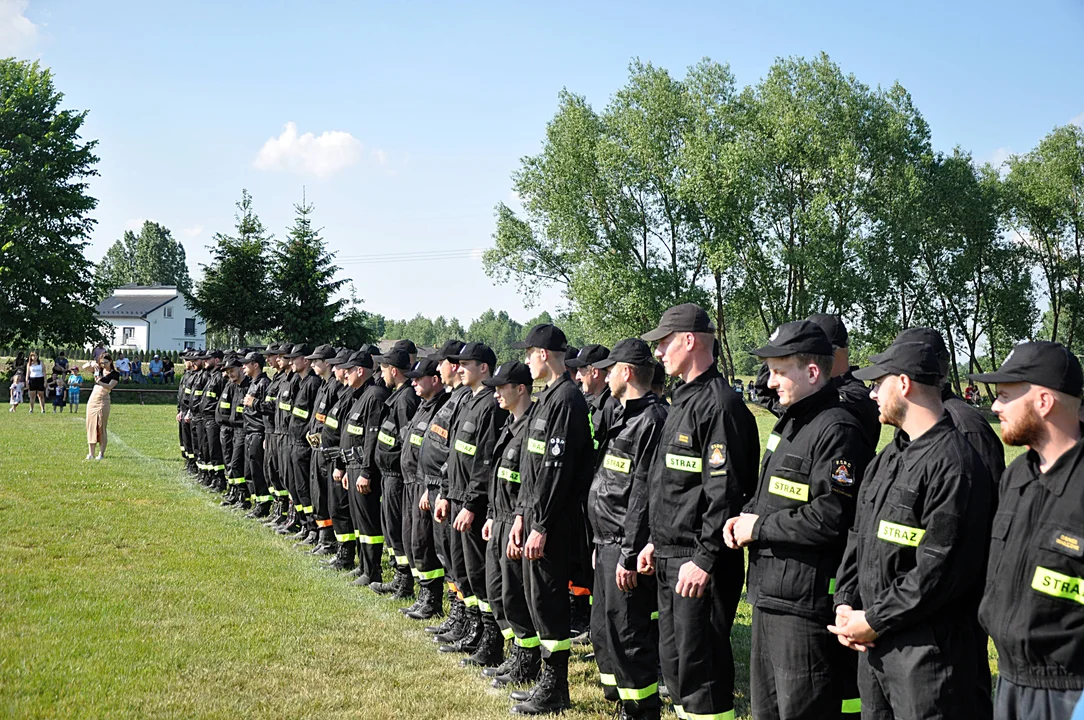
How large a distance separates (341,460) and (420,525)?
227cm

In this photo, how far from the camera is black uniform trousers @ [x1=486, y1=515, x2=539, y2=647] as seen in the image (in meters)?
6.42

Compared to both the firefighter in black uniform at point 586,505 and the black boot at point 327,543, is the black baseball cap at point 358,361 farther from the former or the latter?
the firefighter in black uniform at point 586,505

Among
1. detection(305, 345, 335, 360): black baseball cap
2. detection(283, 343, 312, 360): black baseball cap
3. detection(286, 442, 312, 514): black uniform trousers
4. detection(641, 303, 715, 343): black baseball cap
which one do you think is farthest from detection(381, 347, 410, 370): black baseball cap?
detection(641, 303, 715, 343): black baseball cap

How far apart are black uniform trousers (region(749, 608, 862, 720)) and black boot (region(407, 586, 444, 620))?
4532 mm

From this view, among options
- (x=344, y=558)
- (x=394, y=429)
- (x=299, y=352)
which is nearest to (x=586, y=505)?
(x=394, y=429)

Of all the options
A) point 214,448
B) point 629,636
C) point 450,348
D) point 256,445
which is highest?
point 450,348

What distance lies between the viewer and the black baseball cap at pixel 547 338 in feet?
21.5

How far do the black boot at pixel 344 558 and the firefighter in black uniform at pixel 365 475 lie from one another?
528 mm

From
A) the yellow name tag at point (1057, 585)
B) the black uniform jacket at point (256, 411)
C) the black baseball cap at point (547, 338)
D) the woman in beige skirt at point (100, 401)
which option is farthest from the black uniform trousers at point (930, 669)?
the woman in beige skirt at point (100, 401)

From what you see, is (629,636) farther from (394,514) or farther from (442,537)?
(394,514)

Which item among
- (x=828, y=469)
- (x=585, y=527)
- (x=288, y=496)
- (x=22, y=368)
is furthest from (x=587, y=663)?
(x=22, y=368)

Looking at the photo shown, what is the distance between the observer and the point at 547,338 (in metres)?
6.58

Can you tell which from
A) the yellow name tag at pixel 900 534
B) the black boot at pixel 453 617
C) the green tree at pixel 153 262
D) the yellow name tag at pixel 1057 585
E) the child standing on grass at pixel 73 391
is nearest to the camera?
the yellow name tag at pixel 1057 585

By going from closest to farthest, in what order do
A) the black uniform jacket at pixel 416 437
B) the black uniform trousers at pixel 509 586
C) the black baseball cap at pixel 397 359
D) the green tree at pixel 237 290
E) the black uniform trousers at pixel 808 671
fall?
the black uniform trousers at pixel 808 671 < the black uniform trousers at pixel 509 586 < the black uniform jacket at pixel 416 437 < the black baseball cap at pixel 397 359 < the green tree at pixel 237 290
